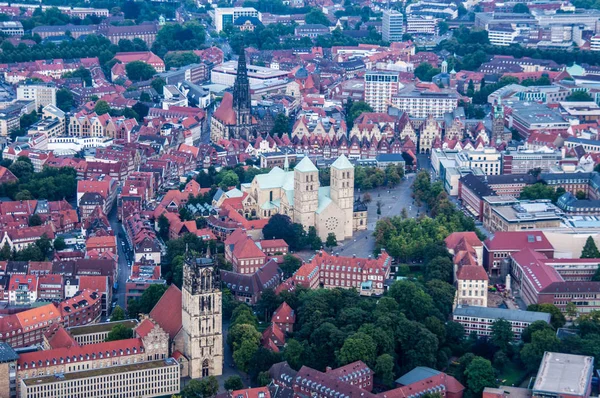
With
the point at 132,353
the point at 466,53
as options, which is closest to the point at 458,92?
the point at 466,53

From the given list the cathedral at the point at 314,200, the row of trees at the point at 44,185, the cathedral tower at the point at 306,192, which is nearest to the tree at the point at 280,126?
the row of trees at the point at 44,185

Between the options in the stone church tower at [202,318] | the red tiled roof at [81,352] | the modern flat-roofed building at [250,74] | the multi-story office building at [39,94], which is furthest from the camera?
the modern flat-roofed building at [250,74]

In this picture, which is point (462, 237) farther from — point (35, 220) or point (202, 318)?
point (35, 220)

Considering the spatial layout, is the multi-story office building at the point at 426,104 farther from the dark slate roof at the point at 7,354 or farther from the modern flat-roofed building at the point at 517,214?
the dark slate roof at the point at 7,354

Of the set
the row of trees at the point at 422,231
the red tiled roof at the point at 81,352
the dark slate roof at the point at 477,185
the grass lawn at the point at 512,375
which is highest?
the dark slate roof at the point at 477,185

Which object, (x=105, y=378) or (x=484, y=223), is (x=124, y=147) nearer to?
(x=484, y=223)

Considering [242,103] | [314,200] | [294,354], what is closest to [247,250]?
[314,200]
